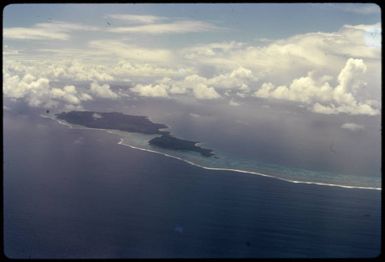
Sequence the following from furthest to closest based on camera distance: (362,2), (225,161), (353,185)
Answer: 1. (225,161)
2. (353,185)
3. (362,2)

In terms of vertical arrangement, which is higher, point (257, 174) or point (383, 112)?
point (383, 112)

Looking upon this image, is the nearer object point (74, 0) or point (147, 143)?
point (74, 0)

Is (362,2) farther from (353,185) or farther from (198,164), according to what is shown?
(198,164)

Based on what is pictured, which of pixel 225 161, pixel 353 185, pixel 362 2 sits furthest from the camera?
pixel 225 161

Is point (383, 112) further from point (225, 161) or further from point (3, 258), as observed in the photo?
point (3, 258)

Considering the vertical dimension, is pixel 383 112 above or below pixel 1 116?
above

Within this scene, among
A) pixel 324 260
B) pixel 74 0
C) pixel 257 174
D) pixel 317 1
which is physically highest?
pixel 317 1

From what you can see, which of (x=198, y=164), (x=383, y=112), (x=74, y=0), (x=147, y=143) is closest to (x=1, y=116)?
(x=74, y=0)

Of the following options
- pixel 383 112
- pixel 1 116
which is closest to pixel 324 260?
pixel 383 112

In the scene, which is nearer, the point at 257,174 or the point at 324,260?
the point at 324,260
